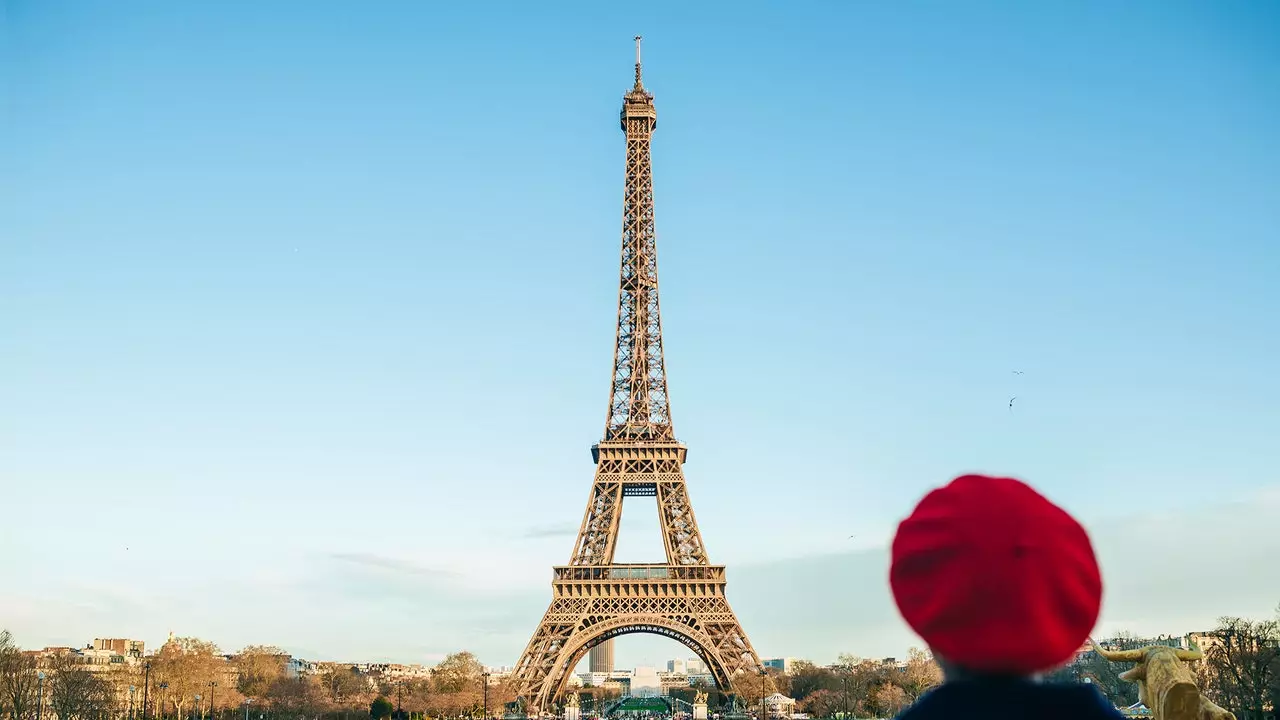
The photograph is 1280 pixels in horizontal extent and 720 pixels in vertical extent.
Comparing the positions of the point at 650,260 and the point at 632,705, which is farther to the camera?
the point at 632,705

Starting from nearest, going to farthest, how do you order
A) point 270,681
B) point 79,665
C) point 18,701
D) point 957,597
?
point 957,597 < point 18,701 < point 79,665 < point 270,681

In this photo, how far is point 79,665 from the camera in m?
92.9

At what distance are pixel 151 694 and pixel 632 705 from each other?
4925 centimetres

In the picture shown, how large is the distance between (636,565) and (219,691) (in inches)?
1622

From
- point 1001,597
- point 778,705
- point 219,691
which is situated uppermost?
point 1001,597

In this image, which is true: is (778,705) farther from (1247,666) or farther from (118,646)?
(118,646)

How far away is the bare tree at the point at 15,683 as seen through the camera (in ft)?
227

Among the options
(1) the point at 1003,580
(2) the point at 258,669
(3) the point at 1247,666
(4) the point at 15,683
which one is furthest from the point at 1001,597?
(2) the point at 258,669

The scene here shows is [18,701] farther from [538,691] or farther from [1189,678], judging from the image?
[1189,678]

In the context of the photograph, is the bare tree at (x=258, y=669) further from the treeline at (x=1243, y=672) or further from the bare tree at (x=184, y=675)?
the treeline at (x=1243, y=672)

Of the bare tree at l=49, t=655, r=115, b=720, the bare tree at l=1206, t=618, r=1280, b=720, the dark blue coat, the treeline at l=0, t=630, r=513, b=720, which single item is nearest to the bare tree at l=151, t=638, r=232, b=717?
the treeline at l=0, t=630, r=513, b=720

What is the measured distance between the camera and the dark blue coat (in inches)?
96.0

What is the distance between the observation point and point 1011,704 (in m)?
2.45

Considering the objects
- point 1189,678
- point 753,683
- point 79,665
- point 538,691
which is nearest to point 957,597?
point 1189,678
